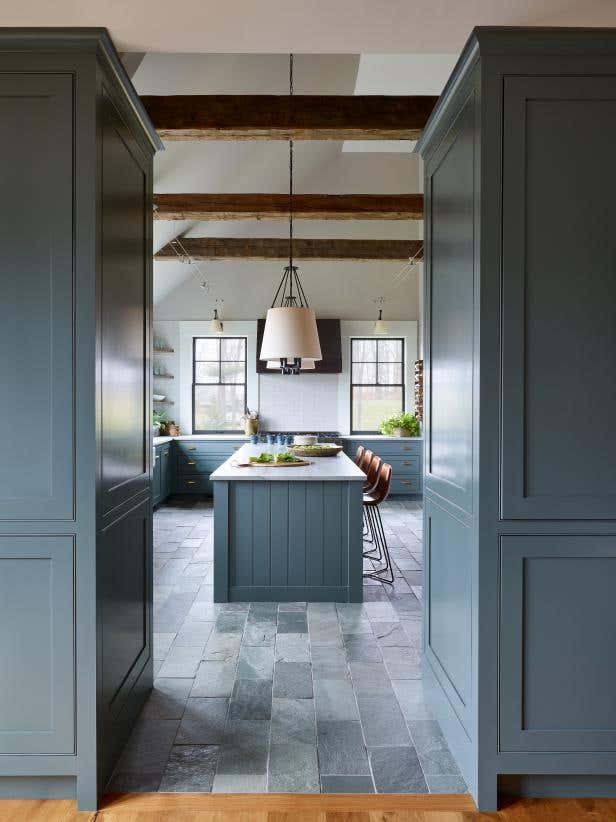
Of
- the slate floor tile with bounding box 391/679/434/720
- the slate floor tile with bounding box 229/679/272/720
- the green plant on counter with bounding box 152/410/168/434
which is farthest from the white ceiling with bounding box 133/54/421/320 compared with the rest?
the slate floor tile with bounding box 391/679/434/720

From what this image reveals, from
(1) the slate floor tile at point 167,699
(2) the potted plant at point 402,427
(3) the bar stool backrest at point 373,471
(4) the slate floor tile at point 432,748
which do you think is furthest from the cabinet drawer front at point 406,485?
(4) the slate floor tile at point 432,748

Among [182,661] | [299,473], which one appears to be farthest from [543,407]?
[299,473]

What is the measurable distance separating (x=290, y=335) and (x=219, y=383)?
472cm

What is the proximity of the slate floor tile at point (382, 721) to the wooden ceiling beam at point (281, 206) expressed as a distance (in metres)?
4.32

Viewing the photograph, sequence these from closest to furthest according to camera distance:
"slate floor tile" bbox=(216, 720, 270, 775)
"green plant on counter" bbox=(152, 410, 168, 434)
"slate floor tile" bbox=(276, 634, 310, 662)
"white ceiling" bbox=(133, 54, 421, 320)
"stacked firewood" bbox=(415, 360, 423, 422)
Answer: "slate floor tile" bbox=(216, 720, 270, 775) → "slate floor tile" bbox=(276, 634, 310, 662) → "white ceiling" bbox=(133, 54, 421, 320) → "green plant on counter" bbox=(152, 410, 168, 434) → "stacked firewood" bbox=(415, 360, 423, 422)

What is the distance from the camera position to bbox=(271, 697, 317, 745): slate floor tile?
2484mm

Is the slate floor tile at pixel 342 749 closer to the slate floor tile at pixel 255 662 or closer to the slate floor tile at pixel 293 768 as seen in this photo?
the slate floor tile at pixel 293 768

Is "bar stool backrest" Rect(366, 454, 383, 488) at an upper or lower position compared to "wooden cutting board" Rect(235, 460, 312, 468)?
lower

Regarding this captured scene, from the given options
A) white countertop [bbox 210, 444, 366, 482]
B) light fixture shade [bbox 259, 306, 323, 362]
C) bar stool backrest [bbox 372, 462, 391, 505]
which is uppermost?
light fixture shade [bbox 259, 306, 323, 362]

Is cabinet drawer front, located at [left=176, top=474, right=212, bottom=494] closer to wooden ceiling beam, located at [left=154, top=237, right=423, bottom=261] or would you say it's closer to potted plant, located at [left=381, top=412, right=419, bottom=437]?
potted plant, located at [left=381, top=412, right=419, bottom=437]

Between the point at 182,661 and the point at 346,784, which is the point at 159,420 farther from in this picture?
the point at 346,784

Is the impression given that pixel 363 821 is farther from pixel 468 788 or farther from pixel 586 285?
pixel 586 285

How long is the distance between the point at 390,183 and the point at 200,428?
4.45 m

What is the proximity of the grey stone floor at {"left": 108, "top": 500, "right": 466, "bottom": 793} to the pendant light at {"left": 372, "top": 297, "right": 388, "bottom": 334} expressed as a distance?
14.6 ft
